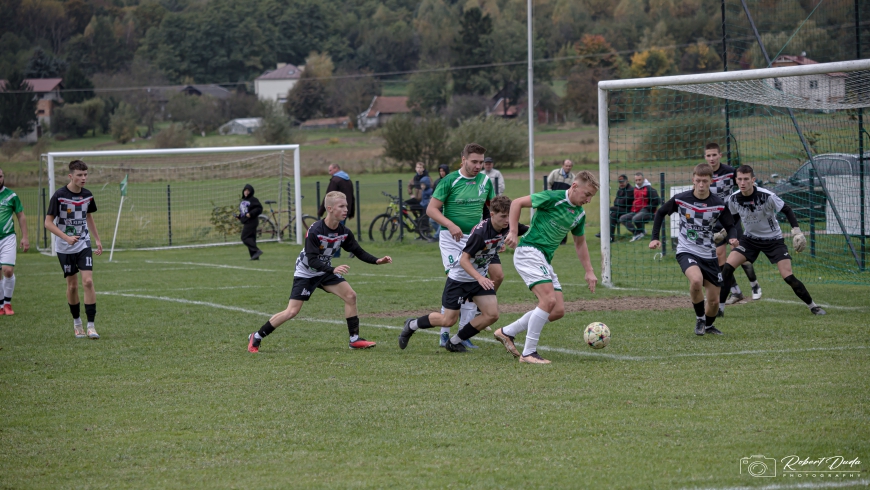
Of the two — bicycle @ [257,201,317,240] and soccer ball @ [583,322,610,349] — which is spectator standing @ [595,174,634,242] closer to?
bicycle @ [257,201,317,240]

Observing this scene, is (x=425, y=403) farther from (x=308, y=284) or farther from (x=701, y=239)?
(x=701, y=239)

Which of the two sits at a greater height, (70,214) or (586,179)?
(586,179)

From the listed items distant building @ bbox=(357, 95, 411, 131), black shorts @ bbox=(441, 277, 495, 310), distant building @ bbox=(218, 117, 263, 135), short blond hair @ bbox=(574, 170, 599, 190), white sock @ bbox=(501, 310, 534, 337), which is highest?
distant building @ bbox=(357, 95, 411, 131)

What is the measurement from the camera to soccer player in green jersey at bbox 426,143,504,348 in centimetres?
867

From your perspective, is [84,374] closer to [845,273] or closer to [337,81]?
[845,273]

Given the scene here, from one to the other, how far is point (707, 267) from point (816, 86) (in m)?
4.05

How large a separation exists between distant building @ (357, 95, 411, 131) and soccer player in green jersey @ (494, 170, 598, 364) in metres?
73.8

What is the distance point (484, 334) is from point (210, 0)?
109 m

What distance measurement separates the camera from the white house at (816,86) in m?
11.1

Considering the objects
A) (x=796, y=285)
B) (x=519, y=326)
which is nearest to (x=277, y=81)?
(x=796, y=285)

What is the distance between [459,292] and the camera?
817cm

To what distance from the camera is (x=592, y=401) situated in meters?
6.14

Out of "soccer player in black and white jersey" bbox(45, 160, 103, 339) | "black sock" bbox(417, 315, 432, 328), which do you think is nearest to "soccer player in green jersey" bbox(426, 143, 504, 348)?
"black sock" bbox(417, 315, 432, 328)

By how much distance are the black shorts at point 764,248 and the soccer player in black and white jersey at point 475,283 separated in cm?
374
